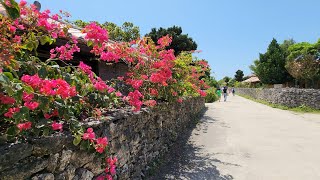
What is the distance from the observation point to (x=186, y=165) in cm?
697

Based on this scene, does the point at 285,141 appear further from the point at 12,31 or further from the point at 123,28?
the point at 123,28

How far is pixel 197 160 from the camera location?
741cm

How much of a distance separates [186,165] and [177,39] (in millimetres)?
28428

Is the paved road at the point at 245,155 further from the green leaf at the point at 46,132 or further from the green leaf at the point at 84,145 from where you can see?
the green leaf at the point at 46,132

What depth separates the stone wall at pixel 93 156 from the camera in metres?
2.49

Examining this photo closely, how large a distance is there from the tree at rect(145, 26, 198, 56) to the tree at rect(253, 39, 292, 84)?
10.6 meters

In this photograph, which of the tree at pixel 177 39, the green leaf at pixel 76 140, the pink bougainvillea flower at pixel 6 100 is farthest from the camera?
the tree at pixel 177 39

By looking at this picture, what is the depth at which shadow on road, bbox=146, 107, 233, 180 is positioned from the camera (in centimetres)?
614

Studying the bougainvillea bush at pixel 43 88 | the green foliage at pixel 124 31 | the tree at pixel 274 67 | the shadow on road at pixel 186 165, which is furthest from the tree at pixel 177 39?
the bougainvillea bush at pixel 43 88

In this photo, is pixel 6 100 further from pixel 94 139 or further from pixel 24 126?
pixel 94 139

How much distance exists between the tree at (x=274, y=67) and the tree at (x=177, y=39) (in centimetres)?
1064

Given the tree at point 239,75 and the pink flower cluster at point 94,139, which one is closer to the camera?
the pink flower cluster at point 94,139

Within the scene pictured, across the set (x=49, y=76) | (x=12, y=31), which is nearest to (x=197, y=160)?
(x=49, y=76)

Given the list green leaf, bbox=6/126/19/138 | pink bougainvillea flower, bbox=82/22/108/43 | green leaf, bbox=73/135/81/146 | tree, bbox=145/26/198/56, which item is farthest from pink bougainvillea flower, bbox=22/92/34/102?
tree, bbox=145/26/198/56
